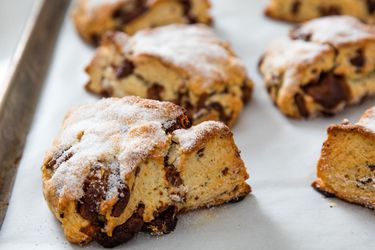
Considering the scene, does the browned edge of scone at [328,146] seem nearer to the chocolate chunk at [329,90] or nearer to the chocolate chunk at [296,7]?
the chocolate chunk at [329,90]

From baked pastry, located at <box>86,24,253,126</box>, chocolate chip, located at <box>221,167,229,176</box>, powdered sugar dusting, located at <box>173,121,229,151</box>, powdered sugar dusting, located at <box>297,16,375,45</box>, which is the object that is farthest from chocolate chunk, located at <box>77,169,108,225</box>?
powdered sugar dusting, located at <box>297,16,375,45</box>

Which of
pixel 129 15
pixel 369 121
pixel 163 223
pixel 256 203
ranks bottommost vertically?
pixel 256 203

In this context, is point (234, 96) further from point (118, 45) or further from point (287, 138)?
point (118, 45)

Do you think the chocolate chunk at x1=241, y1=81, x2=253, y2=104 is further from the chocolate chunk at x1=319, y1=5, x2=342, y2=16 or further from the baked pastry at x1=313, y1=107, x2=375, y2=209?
the chocolate chunk at x1=319, y1=5, x2=342, y2=16

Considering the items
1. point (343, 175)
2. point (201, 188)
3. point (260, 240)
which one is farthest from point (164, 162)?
point (343, 175)

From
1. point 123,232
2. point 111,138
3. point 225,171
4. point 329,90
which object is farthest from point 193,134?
point 329,90

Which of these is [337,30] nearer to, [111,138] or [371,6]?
[371,6]

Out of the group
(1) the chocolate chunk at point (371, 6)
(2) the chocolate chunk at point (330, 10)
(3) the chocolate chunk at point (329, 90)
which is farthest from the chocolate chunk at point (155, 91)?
(1) the chocolate chunk at point (371, 6)
